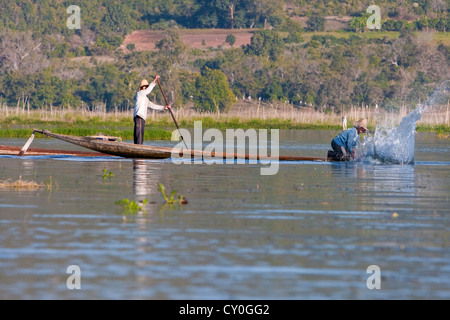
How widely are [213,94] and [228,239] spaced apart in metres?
75.0

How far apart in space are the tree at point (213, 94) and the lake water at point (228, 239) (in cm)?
6526

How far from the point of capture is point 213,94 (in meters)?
86.7

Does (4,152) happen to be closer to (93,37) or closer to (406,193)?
(406,193)

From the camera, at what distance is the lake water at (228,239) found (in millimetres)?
9359

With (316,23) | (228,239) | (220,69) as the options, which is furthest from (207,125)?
(316,23)

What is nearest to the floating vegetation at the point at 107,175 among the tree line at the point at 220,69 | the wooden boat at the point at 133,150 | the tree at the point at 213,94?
Answer: the wooden boat at the point at 133,150

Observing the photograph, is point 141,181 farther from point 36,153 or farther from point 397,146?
point 397,146

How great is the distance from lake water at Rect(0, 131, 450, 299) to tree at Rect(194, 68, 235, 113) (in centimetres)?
6526

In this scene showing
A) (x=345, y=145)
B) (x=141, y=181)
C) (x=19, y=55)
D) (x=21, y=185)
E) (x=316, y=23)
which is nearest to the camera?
(x=21, y=185)

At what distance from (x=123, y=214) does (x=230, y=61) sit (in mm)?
91000

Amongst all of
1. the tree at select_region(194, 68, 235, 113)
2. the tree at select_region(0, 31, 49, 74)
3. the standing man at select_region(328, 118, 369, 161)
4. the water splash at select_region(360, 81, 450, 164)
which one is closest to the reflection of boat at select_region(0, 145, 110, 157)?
the standing man at select_region(328, 118, 369, 161)

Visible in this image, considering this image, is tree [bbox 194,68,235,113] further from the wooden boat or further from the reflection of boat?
the wooden boat

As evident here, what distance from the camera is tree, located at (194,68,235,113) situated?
3374 inches

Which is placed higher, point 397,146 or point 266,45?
point 266,45
